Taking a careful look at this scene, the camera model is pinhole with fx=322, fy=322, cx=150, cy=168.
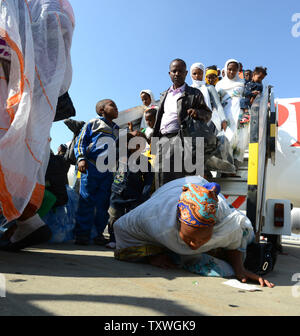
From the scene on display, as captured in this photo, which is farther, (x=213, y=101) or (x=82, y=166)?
(x=213, y=101)

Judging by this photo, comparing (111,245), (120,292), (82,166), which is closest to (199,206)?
(120,292)

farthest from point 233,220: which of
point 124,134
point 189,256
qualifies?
point 124,134

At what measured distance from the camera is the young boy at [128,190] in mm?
3295

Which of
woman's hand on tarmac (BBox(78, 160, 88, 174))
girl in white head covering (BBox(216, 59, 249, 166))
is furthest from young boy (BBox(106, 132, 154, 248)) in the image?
girl in white head covering (BBox(216, 59, 249, 166))

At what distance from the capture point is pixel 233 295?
5.15ft

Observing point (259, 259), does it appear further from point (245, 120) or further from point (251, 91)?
point (251, 91)

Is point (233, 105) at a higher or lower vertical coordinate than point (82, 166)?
higher

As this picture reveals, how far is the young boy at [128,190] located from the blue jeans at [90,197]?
14 centimetres

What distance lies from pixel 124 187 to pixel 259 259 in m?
1.59

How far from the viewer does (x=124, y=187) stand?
3.31m

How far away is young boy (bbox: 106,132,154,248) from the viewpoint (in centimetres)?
329

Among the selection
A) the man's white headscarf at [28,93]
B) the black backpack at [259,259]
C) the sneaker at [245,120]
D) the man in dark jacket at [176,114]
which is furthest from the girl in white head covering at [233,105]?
the man's white headscarf at [28,93]

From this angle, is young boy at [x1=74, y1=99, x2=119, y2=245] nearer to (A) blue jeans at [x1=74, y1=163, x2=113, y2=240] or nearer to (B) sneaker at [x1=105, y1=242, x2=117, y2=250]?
(A) blue jeans at [x1=74, y1=163, x2=113, y2=240]
